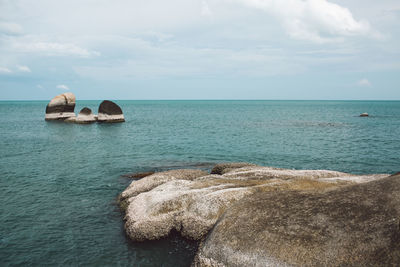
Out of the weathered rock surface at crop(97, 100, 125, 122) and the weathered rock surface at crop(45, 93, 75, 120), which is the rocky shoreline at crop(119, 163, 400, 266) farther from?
the weathered rock surface at crop(45, 93, 75, 120)

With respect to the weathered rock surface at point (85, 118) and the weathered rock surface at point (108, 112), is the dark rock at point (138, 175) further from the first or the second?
the weathered rock surface at point (85, 118)

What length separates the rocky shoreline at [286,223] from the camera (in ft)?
30.0

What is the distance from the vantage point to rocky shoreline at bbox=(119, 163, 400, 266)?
913 cm

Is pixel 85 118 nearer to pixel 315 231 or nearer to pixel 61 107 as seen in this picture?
pixel 61 107

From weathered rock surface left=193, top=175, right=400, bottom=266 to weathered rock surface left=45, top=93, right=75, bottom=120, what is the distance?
263 feet

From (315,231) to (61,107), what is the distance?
85048mm

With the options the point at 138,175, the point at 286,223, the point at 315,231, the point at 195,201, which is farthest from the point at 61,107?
the point at 315,231

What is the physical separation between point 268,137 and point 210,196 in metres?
41.8

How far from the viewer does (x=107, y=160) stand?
35469 mm

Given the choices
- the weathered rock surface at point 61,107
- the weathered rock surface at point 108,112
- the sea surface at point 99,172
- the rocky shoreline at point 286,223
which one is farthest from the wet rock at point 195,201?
the weathered rock surface at point 61,107

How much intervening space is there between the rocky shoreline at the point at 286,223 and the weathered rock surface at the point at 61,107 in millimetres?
74952

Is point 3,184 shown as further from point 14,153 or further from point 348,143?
point 348,143

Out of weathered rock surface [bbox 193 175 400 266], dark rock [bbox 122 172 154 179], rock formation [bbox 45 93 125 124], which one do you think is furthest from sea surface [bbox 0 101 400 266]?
rock formation [bbox 45 93 125 124]

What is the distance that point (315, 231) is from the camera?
991cm
